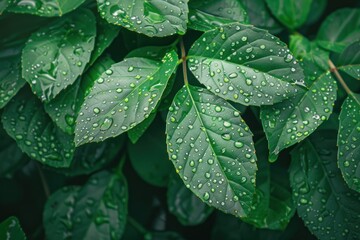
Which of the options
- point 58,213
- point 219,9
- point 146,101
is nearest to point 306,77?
point 219,9

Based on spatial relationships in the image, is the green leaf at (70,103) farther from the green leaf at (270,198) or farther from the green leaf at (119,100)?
the green leaf at (270,198)

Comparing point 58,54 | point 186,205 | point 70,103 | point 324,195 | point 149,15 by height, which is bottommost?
point 186,205

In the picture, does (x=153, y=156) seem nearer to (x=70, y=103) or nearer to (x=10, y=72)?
(x=70, y=103)

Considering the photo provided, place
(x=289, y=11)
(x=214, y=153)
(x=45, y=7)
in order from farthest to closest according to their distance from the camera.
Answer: (x=289, y=11) → (x=45, y=7) → (x=214, y=153)

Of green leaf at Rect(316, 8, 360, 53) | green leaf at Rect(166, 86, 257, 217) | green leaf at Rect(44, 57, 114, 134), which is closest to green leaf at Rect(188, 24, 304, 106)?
green leaf at Rect(166, 86, 257, 217)

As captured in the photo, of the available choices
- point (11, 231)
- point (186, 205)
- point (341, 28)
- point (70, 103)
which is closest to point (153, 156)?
point (186, 205)

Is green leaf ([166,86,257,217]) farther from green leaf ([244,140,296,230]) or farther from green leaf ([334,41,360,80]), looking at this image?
green leaf ([334,41,360,80])
